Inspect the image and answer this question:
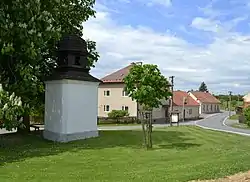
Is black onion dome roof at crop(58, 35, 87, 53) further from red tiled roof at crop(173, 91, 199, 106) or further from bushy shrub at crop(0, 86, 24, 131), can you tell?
red tiled roof at crop(173, 91, 199, 106)

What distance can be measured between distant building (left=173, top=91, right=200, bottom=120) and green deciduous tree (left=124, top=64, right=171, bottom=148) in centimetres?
5940

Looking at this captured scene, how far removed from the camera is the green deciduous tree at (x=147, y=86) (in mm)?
20906

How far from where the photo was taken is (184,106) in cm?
8581

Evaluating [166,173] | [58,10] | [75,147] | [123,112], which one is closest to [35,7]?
[58,10]

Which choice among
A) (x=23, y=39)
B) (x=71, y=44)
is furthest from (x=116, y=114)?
(x=23, y=39)

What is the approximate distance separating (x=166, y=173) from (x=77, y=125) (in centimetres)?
1359

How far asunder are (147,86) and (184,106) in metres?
66.2

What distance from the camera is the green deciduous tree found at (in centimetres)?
2091

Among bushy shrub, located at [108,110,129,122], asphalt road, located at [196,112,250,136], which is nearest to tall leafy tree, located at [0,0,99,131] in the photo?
asphalt road, located at [196,112,250,136]

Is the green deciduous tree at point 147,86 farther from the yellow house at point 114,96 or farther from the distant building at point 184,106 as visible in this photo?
the distant building at point 184,106

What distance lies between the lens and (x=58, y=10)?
24625mm

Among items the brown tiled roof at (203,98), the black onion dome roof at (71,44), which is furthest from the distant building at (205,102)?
the black onion dome roof at (71,44)

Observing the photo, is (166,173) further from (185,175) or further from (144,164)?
(144,164)

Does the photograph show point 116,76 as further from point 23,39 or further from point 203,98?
point 203,98
